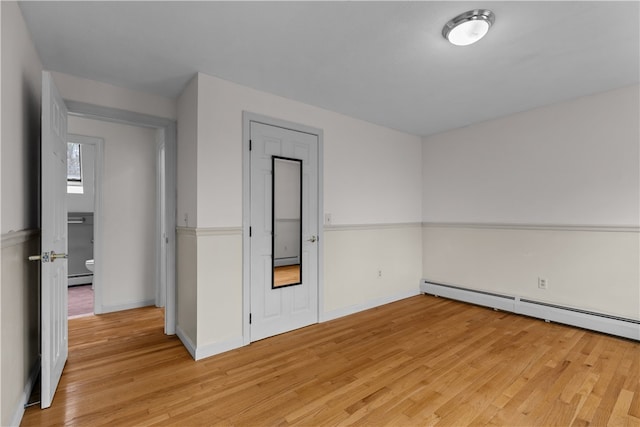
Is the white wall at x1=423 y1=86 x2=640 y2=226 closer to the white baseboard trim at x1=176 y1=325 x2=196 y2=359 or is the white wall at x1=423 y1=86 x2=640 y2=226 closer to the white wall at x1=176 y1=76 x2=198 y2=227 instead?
the white wall at x1=176 y1=76 x2=198 y2=227

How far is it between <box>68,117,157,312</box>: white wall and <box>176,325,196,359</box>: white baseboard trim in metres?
1.28

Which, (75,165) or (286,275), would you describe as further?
(75,165)

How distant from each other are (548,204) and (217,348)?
12.4ft

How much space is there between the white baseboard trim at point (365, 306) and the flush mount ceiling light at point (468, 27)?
2.83m

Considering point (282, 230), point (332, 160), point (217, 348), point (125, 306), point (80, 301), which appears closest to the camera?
point (217, 348)

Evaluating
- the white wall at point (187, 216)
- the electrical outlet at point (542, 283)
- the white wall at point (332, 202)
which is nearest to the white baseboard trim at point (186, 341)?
the white wall at point (187, 216)

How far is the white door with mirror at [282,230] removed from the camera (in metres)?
2.94

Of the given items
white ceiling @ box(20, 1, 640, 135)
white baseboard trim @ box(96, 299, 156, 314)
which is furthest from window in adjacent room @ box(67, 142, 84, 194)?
white ceiling @ box(20, 1, 640, 135)

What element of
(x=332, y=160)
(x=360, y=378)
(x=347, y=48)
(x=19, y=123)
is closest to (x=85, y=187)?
(x=19, y=123)

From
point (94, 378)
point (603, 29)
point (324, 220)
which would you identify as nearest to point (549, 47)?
point (603, 29)

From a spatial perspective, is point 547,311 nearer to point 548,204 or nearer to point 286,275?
point 548,204

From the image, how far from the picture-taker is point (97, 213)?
12.0ft

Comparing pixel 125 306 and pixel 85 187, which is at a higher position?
pixel 85 187

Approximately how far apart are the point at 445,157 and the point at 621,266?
228 centimetres
